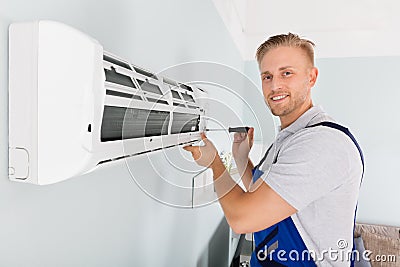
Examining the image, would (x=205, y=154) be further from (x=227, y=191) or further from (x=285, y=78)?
(x=285, y=78)

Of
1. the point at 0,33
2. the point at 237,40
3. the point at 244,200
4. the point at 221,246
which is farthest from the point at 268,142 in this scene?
the point at 237,40

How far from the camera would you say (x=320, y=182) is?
0.85 m

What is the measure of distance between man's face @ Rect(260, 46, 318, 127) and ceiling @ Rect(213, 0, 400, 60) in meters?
1.95

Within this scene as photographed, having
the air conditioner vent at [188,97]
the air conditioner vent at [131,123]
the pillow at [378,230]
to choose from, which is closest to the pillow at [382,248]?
the pillow at [378,230]

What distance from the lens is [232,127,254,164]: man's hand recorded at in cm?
104

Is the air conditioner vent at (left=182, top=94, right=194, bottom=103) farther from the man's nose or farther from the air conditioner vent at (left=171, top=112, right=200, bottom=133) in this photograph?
the man's nose

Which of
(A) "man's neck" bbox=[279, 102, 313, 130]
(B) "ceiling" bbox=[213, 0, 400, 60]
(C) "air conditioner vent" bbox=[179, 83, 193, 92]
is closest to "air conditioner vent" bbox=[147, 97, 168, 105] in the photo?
(C) "air conditioner vent" bbox=[179, 83, 193, 92]

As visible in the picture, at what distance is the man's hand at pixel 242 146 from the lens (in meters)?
1.04

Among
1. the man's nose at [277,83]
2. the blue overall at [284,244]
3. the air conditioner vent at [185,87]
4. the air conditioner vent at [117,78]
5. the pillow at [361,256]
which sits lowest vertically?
the pillow at [361,256]

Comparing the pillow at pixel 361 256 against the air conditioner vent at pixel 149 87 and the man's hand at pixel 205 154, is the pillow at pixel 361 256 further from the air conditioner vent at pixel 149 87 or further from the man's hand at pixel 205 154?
the air conditioner vent at pixel 149 87

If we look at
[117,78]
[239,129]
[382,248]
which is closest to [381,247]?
[382,248]

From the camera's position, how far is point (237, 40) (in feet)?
9.25

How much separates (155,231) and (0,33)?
81 cm

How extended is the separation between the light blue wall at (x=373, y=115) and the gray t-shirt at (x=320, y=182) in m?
2.51
